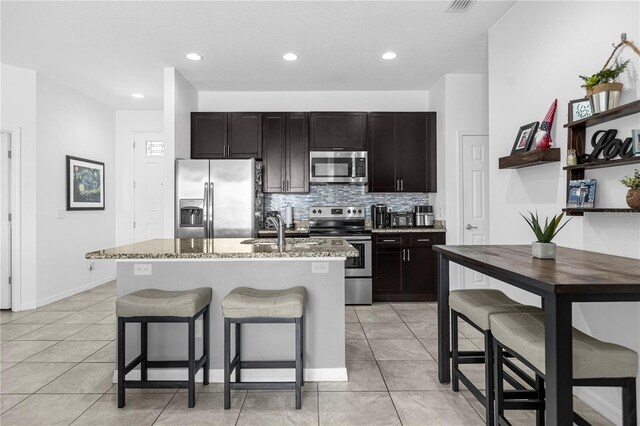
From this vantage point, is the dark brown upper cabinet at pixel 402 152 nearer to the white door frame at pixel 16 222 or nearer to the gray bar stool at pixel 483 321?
the gray bar stool at pixel 483 321

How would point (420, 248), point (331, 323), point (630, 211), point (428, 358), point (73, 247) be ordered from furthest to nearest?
1. point (73, 247)
2. point (420, 248)
3. point (428, 358)
4. point (331, 323)
5. point (630, 211)

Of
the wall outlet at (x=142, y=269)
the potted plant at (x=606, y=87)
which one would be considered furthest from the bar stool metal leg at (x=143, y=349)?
the potted plant at (x=606, y=87)

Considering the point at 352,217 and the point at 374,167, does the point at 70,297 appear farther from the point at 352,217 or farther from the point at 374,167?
the point at 374,167

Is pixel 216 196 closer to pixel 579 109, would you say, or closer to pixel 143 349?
pixel 143 349

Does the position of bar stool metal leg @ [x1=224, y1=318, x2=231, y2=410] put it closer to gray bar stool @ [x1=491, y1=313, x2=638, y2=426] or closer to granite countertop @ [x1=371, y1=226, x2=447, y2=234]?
gray bar stool @ [x1=491, y1=313, x2=638, y2=426]

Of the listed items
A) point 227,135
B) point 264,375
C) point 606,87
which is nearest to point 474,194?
point 606,87

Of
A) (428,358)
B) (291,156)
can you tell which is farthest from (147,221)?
(428,358)

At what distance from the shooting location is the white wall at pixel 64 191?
452 centimetres

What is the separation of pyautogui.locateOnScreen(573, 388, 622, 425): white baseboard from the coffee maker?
9.68 feet

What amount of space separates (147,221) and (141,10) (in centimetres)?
374

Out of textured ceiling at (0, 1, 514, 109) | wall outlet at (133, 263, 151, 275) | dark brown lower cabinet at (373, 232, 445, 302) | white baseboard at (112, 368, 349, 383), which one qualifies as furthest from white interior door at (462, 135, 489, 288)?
wall outlet at (133, 263, 151, 275)

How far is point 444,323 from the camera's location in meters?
2.47

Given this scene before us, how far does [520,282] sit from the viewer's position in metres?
1.57

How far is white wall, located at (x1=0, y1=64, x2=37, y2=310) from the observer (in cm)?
430
